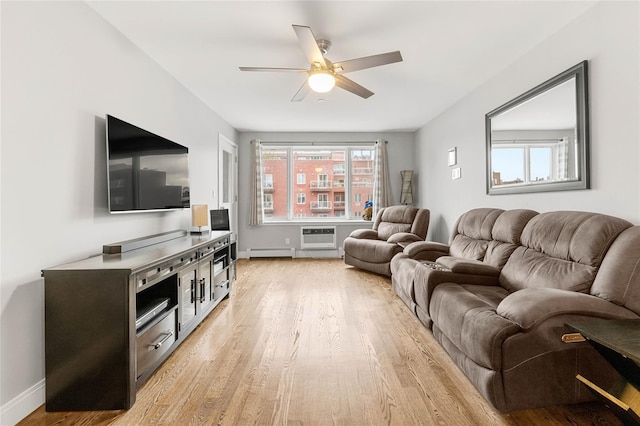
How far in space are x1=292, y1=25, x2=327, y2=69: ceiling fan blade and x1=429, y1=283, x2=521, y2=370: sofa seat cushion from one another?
80.2 inches

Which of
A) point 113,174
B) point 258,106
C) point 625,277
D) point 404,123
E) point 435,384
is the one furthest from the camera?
point 404,123

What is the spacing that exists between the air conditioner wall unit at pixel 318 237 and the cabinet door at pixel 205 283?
10.8 feet

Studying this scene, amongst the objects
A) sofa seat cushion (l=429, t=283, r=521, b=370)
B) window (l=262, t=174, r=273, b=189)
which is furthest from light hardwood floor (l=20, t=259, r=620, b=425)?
window (l=262, t=174, r=273, b=189)

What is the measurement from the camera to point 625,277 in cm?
177

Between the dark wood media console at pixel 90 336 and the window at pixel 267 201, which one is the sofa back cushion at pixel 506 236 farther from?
the window at pixel 267 201

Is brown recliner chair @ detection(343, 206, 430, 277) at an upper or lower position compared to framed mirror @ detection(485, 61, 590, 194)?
lower

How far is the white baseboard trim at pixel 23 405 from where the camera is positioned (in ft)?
5.36

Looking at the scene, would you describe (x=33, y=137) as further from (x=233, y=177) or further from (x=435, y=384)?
(x=233, y=177)

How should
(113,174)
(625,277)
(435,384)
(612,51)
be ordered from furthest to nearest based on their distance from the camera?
(113,174) → (612,51) → (435,384) → (625,277)

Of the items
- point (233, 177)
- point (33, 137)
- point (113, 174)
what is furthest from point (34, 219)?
point (233, 177)

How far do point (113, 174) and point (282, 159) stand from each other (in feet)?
14.3

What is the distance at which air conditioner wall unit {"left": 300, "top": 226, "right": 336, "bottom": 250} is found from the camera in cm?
650

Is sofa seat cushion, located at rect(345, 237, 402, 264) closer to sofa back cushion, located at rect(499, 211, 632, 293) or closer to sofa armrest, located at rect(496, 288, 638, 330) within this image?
sofa back cushion, located at rect(499, 211, 632, 293)

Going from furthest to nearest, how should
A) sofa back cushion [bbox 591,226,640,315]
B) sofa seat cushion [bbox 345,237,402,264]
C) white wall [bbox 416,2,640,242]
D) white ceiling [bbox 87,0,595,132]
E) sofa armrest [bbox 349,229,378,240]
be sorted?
1. sofa armrest [bbox 349,229,378,240]
2. sofa seat cushion [bbox 345,237,402,264]
3. white ceiling [bbox 87,0,595,132]
4. white wall [bbox 416,2,640,242]
5. sofa back cushion [bbox 591,226,640,315]
